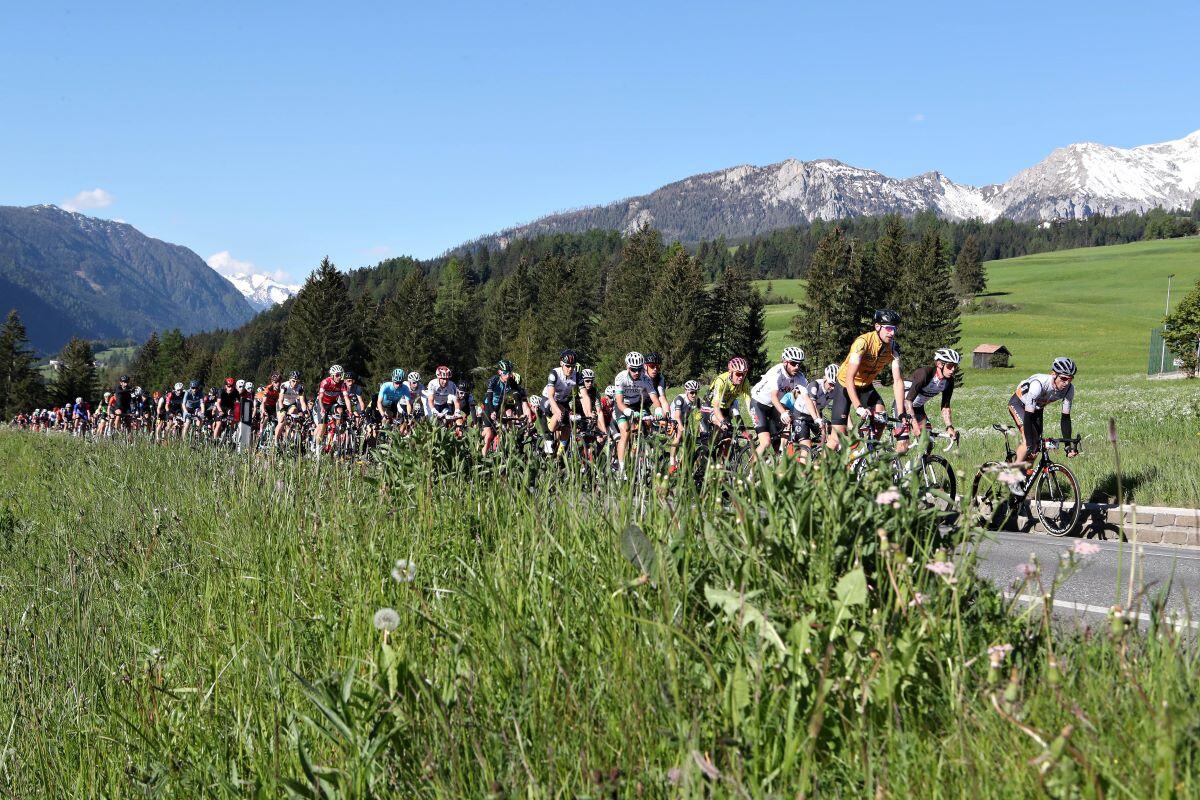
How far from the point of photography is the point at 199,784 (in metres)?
3.04

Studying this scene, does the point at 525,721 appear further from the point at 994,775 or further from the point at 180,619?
the point at 180,619

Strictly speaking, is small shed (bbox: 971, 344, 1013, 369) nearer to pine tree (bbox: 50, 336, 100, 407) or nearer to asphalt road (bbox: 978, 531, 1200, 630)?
asphalt road (bbox: 978, 531, 1200, 630)

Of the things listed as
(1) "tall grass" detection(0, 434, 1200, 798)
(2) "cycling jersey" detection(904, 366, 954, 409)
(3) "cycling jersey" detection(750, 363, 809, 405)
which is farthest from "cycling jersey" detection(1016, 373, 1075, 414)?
(1) "tall grass" detection(0, 434, 1200, 798)

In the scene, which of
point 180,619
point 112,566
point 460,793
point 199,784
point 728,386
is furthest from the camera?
point 728,386

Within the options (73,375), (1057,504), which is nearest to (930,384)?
(1057,504)

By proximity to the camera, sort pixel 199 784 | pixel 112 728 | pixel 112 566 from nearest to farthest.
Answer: pixel 199 784 < pixel 112 728 < pixel 112 566

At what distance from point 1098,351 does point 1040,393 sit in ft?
259

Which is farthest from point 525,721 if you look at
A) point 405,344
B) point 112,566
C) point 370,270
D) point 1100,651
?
point 370,270

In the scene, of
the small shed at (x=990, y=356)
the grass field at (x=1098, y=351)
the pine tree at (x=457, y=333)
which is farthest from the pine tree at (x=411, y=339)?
the small shed at (x=990, y=356)

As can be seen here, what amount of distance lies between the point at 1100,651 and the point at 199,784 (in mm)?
2908

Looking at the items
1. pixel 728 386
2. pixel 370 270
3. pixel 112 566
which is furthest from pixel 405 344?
pixel 370 270

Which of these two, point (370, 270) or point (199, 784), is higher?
point (370, 270)

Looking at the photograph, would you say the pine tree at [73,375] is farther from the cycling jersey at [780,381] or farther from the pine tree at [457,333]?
the cycling jersey at [780,381]

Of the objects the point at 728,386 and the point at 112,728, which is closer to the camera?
the point at 112,728
